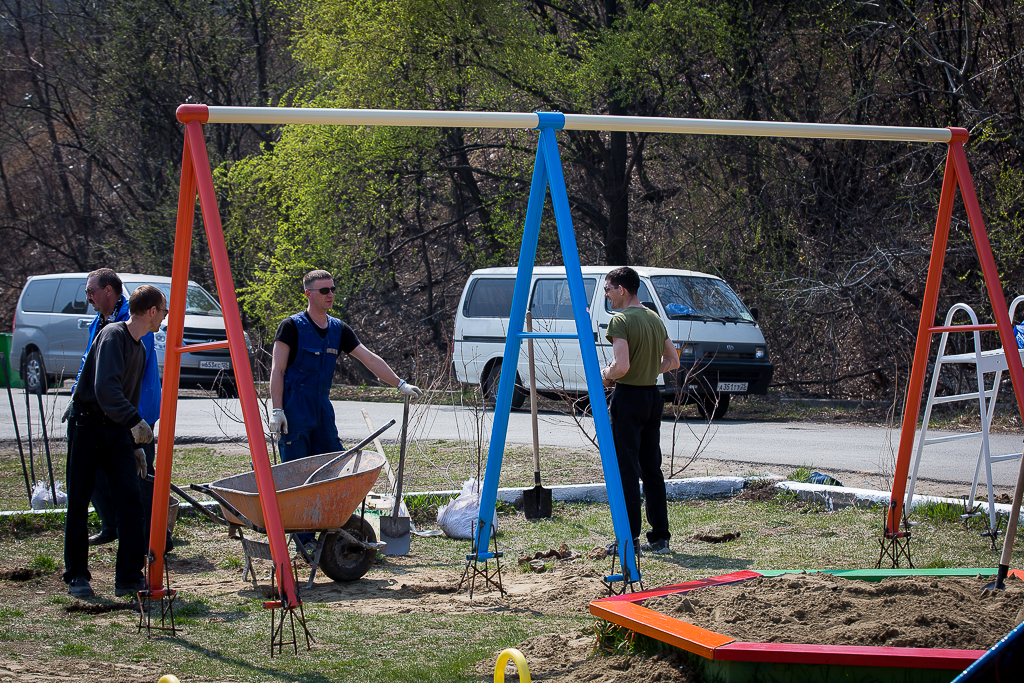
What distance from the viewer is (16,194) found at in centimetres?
2978

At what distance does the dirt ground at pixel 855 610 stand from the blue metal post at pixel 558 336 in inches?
18.7

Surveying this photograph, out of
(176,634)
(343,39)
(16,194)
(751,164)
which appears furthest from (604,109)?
(16,194)

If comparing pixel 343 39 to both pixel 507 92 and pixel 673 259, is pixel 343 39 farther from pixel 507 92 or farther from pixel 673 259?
pixel 673 259

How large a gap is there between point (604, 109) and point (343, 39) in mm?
5276

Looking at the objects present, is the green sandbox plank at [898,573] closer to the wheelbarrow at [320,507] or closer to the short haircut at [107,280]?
the wheelbarrow at [320,507]

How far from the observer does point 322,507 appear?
210 inches

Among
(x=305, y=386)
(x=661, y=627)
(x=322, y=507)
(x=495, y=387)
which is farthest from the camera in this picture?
(x=495, y=387)

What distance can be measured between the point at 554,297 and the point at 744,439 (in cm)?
390

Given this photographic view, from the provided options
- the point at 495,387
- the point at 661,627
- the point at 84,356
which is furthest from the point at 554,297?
the point at 661,627

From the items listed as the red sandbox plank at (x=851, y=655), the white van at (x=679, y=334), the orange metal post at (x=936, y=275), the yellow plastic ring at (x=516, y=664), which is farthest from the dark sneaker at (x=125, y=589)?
the white van at (x=679, y=334)

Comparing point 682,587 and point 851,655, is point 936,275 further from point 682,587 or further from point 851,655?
point 851,655

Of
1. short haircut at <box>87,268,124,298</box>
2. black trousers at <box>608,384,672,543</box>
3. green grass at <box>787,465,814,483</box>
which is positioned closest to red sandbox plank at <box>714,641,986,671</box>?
black trousers at <box>608,384,672,543</box>

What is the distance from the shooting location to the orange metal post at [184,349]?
3957 millimetres

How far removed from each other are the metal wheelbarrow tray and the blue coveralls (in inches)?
16.0
